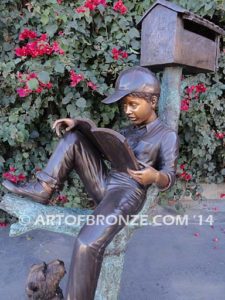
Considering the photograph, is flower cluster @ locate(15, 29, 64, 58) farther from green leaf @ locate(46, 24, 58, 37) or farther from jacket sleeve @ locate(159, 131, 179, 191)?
jacket sleeve @ locate(159, 131, 179, 191)

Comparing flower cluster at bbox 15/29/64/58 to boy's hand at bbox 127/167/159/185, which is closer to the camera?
boy's hand at bbox 127/167/159/185

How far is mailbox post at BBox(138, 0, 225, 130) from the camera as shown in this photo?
1501 millimetres

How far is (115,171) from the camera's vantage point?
1461 millimetres

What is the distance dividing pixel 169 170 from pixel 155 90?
320 millimetres

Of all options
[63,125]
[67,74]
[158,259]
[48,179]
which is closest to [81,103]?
[67,74]

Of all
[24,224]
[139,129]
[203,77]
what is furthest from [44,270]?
[203,77]

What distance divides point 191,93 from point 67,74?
34.2 inches

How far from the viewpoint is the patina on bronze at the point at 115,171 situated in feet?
4.17

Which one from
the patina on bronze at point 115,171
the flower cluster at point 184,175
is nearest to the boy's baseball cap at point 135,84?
the patina on bronze at point 115,171

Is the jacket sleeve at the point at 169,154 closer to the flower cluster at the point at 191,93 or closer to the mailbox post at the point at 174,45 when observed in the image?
the mailbox post at the point at 174,45

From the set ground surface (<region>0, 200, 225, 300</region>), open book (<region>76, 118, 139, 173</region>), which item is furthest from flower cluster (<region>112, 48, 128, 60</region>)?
ground surface (<region>0, 200, 225, 300</region>)

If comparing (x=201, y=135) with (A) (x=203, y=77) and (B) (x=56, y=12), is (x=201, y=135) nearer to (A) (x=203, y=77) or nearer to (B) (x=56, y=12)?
(A) (x=203, y=77)

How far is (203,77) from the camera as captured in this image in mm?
2648

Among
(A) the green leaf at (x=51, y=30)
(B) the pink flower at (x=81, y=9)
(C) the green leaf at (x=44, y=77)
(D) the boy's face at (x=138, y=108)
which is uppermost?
(B) the pink flower at (x=81, y=9)
